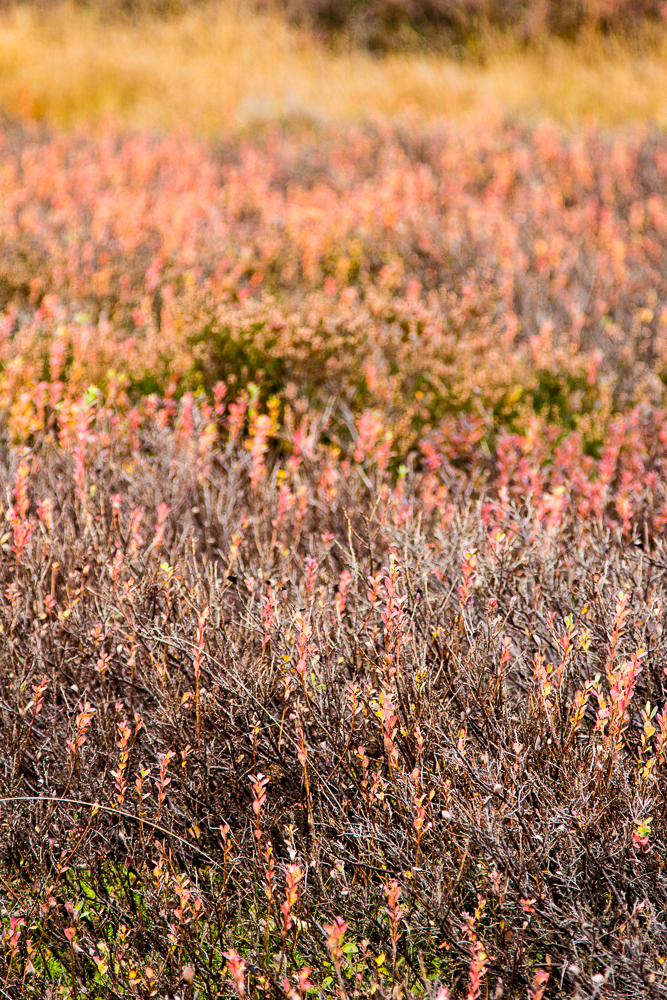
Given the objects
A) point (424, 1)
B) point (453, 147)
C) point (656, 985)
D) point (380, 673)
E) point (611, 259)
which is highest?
point (424, 1)

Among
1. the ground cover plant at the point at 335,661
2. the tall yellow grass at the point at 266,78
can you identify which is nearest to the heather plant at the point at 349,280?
the ground cover plant at the point at 335,661

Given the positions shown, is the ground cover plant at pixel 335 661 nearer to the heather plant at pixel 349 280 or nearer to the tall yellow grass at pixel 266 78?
the heather plant at pixel 349 280

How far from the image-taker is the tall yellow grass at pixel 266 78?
36.2 ft

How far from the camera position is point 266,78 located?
1277cm

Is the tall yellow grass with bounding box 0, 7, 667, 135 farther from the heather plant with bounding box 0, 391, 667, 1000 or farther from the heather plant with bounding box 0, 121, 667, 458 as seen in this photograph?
the heather plant with bounding box 0, 391, 667, 1000

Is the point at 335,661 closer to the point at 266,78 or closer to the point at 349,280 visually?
the point at 349,280

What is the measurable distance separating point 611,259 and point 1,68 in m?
10.4

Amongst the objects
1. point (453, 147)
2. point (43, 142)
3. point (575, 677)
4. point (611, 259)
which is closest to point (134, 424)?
point (575, 677)

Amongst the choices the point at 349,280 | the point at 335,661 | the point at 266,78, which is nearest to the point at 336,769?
the point at 335,661

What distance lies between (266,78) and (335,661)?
1250 centimetres

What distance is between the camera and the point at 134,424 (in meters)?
3.54

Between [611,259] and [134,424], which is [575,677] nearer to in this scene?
[134,424]

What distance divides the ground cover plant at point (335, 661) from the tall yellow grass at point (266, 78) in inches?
281

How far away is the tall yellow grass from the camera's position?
11031mm
